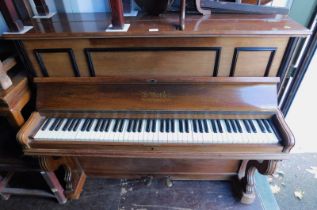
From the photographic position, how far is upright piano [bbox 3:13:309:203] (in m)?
1.24

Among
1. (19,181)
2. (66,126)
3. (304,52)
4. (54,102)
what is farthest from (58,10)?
(304,52)

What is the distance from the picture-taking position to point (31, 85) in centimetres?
152

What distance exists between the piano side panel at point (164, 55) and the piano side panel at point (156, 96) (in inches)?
3.3

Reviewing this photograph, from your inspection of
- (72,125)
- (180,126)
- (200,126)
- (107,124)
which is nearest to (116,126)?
(107,124)

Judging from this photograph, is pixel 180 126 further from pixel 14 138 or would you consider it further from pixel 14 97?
pixel 14 138

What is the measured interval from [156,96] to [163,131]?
23cm

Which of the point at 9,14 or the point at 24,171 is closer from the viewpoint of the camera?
the point at 9,14

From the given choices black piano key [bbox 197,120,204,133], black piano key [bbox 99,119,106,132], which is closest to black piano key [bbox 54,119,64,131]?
black piano key [bbox 99,119,106,132]

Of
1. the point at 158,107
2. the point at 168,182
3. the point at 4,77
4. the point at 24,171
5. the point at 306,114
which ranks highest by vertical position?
the point at 4,77

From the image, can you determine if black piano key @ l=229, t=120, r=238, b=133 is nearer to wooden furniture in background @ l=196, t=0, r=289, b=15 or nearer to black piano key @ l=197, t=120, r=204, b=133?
black piano key @ l=197, t=120, r=204, b=133

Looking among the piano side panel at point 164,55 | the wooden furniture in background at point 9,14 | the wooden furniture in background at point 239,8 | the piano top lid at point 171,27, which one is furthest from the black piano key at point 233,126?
the wooden furniture in background at point 9,14

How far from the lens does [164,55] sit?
4.27ft

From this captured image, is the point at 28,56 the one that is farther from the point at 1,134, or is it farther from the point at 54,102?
the point at 1,134

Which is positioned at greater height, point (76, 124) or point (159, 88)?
point (159, 88)
